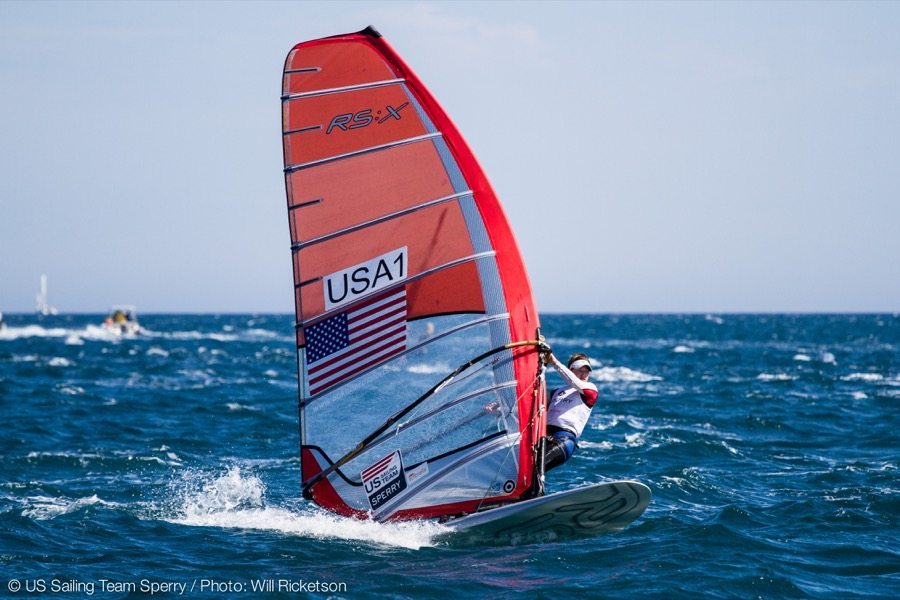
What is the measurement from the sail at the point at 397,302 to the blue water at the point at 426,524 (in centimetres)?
66

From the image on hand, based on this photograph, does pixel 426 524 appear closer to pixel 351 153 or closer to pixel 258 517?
pixel 258 517

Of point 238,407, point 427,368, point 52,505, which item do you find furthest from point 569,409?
point 238,407

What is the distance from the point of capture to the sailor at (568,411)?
900 cm

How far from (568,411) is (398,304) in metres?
1.88

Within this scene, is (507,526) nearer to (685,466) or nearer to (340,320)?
(340,320)

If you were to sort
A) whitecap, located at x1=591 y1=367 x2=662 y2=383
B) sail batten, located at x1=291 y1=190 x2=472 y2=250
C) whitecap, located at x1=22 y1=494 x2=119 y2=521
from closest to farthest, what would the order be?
sail batten, located at x1=291 y1=190 x2=472 y2=250 < whitecap, located at x1=22 y1=494 x2=119 y2=521 < whitecap, located at x1=591 y1=367 x2=662 y2=383

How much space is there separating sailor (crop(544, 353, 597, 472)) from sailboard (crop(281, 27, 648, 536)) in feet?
0.82

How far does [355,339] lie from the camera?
28.5 feet

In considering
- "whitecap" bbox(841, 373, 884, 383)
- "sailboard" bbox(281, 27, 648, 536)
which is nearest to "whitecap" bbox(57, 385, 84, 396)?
"sailboard" bbox(281, 27, 648, 536)

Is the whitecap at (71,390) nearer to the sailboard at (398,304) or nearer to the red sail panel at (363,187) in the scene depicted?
the sailboard at (398,304)

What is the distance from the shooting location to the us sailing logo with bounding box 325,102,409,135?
830cm

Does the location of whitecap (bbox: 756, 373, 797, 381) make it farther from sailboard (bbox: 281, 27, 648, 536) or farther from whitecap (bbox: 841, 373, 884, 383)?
sailboard (bbox: 281, 27, 648, 536)

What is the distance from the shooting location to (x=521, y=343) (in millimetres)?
8617

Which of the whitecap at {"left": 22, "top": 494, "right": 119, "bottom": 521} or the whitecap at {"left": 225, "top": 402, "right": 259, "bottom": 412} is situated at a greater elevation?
the whitecap at {"left": 22, "top": 494, "right": 119, "bottom": 521}
